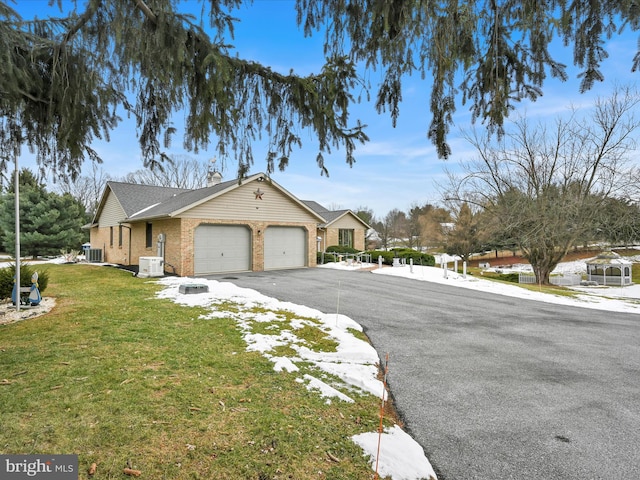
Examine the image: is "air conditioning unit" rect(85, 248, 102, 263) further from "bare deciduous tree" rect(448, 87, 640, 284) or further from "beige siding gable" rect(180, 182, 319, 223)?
"bare deciduous tree" rect(448, 87, 640, 284)

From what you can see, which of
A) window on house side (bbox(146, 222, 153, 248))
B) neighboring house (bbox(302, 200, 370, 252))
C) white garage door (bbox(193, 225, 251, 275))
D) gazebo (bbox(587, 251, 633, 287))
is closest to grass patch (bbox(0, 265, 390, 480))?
white garage door (bbox(193, 225, 251, 275))

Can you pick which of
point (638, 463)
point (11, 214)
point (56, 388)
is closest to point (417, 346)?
point (638, 463)

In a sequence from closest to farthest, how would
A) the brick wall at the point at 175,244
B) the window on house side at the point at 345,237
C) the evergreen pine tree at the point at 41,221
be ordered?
the brick wall at the point at 175,244
the evergreen pine tree at the point at 41,221
the window on house side at the point at 345,237

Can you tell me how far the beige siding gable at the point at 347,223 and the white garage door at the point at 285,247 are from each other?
29.3 feet

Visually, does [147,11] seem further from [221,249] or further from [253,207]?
[253,207]

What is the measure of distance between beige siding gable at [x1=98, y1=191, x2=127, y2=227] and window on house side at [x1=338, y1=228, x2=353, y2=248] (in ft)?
52.9

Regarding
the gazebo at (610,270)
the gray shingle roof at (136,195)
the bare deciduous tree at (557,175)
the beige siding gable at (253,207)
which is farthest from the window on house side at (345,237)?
the gazebo at (610,270)

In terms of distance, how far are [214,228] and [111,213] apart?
1012 centimetres

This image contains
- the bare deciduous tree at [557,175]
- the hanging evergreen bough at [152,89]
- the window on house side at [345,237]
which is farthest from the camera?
the window on house side at [345,237]

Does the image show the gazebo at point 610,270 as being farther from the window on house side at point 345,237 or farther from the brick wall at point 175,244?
the brick wall at point 175,244

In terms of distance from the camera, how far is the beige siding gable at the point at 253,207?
50.0ft

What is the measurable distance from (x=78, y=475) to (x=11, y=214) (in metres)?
31.2

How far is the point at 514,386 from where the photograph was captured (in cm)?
416

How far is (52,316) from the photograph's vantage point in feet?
23.0
